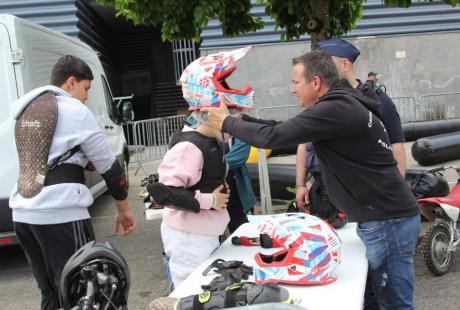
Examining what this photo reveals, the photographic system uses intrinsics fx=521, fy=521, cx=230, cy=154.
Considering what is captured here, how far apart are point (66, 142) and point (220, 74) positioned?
3.30 feet

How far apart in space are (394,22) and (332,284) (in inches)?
603

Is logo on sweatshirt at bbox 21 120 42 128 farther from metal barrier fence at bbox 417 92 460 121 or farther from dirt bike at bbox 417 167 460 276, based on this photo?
metal barrier fence at bbox 417 92 460 121

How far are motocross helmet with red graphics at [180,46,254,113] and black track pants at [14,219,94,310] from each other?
1073mm

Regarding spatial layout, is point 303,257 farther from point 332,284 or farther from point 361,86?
point 361,86

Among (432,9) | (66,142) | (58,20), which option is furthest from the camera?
(432,9)

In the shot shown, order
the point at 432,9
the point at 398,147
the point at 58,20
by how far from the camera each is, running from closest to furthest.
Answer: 1. the point at 398,147
2. the point at 58,20
3. the point at 432,9

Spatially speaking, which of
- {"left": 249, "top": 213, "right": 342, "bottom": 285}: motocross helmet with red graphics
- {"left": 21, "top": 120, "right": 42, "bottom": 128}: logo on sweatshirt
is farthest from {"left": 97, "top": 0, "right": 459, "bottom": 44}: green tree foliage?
{"left": 249, "top": 213, "right": 342, "bottom": 285}: motocross helmet with red graphics

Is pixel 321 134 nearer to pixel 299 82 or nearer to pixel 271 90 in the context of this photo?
A: pixel 299 82

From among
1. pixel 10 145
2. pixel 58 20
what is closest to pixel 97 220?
pixel 10 145

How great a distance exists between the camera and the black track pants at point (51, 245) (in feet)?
10.1

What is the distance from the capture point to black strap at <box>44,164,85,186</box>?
9.96 feet

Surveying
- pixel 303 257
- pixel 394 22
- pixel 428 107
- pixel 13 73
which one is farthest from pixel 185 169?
pixel 394 22

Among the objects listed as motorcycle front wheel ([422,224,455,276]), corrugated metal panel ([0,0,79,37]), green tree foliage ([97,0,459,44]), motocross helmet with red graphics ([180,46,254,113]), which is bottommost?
motorcycle front wheel ([422,224,455,276])

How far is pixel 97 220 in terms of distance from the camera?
328 inches
